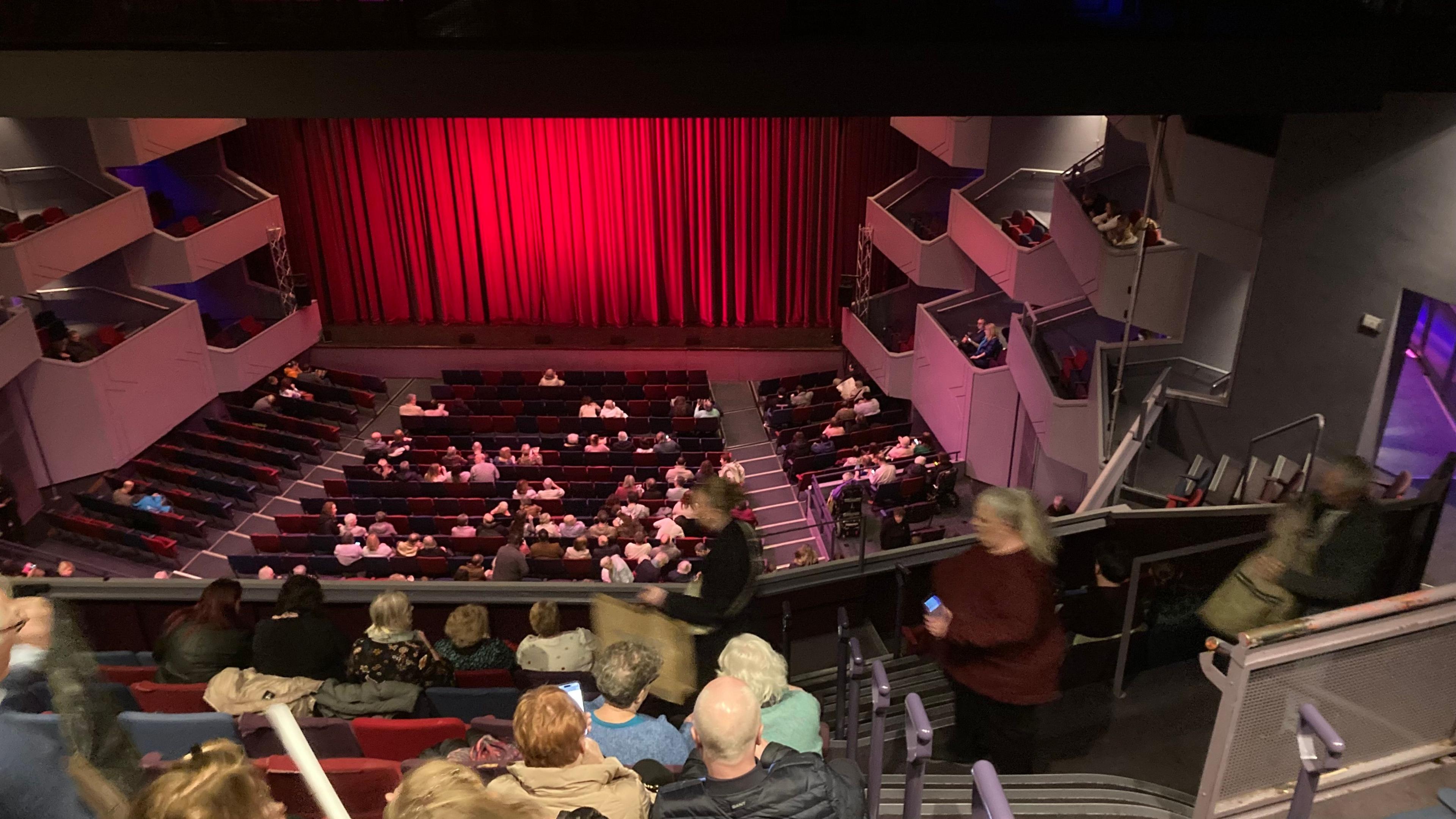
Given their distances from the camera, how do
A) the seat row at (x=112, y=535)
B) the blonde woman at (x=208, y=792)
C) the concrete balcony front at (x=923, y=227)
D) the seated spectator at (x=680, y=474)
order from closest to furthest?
the blonde woman at (x=208, y=792)
the seat row at (x=112, y=535)
the seated spectator at (x=680, y=474)
the concrete balcony front at (x=923, y=227)

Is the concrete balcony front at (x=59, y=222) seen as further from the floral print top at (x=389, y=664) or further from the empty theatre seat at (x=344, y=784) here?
the empty theatre seat at (x=344, y=784)

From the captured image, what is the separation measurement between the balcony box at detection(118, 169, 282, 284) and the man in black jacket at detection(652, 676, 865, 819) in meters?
13.4

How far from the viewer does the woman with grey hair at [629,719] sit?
325 centimetres

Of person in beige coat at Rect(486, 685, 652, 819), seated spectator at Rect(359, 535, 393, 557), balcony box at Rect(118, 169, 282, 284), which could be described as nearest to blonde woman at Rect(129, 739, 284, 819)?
person in beige coat at Rect(486, 685, 652, 819)

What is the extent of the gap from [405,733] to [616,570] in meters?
4.66

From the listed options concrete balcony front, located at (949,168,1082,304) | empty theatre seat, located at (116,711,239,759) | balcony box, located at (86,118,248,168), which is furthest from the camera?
balcony box, located at (86,118,248,168)

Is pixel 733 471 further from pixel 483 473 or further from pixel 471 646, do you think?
pixel 471 646

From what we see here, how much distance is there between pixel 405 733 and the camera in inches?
153

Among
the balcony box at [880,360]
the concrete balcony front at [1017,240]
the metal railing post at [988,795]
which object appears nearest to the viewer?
the metal railing post at [988,795]

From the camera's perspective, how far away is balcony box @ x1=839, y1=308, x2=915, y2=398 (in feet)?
45.9

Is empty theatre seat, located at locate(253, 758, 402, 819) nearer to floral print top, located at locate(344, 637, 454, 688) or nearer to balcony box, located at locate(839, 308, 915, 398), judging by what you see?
floral print top, located at locate(344, 637, 454, 688)

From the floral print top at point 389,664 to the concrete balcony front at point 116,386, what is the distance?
31.7 ft

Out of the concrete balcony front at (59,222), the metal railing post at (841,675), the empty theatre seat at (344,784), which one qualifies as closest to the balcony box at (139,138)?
the concrete balcony front at (59,222)

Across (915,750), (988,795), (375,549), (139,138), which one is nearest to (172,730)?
(915,750)
